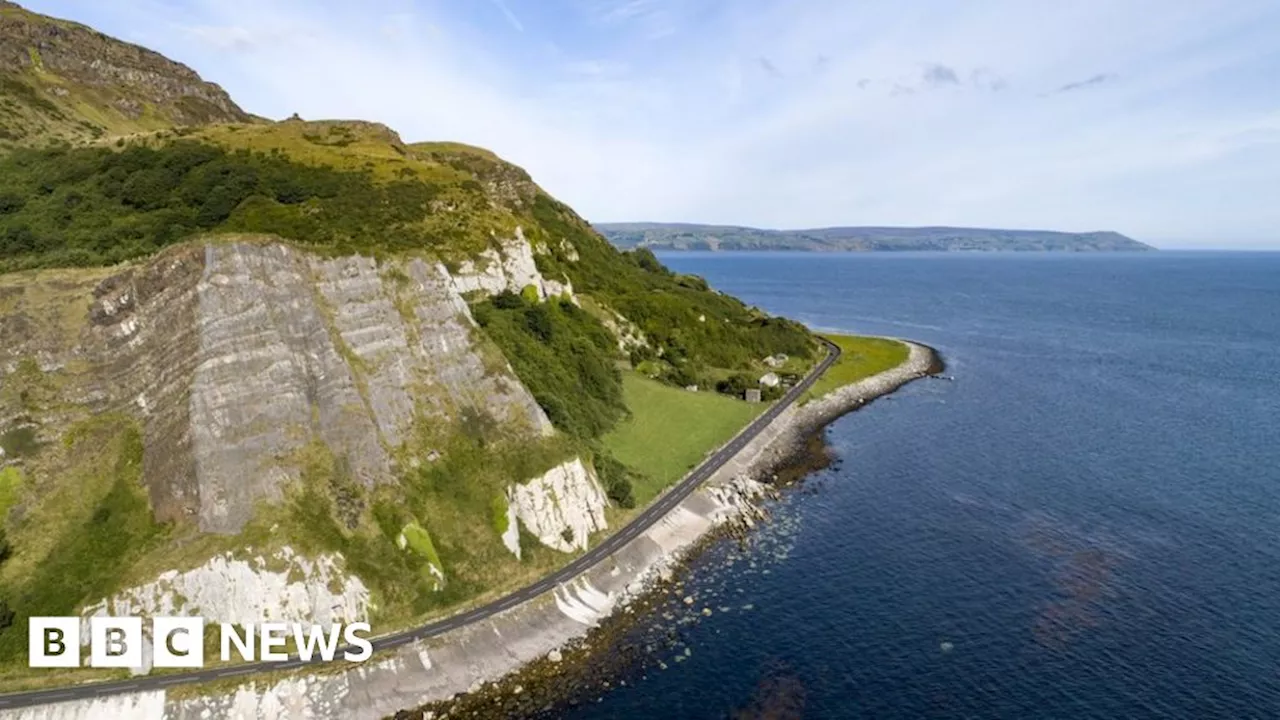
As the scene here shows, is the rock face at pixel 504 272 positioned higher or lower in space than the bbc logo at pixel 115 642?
higher

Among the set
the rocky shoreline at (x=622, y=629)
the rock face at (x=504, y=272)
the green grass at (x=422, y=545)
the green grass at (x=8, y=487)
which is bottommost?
the rocky shoreline at (x=622, y=629)

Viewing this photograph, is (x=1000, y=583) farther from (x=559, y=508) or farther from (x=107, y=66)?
(x=107, y=66)

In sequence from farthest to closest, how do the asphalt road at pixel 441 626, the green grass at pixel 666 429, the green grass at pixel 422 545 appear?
the green grass at pixel 666 429, the green grass at pixel 422 545, the asphalt road at pixel 441 626

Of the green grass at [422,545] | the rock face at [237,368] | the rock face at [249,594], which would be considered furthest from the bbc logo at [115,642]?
the green grass at [422,545]

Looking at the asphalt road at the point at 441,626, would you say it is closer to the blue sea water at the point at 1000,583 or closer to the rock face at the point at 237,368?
the blue sea water at the point at 1000,583

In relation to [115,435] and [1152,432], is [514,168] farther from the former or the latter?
[1152,432]

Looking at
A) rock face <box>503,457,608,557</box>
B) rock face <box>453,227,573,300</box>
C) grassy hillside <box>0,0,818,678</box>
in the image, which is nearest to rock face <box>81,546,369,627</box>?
grassy hillside <box>0,0,818,678</box>

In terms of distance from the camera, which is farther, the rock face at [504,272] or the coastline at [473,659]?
the rock face at [504,272]
